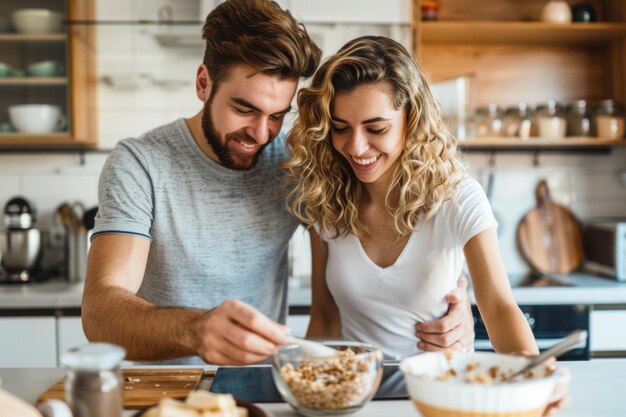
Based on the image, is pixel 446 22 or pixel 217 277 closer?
pixel 217 277

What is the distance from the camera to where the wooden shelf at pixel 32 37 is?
2848mm

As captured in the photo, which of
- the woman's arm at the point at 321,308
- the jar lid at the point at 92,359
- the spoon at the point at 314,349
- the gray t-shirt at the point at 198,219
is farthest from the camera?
the woman's arm at the point at 321,308

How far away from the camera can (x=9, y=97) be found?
287 centimetres

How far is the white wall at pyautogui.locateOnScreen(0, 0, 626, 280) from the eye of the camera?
283cm

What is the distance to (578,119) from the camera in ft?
9.91

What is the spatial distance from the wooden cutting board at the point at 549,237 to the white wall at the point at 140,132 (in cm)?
6

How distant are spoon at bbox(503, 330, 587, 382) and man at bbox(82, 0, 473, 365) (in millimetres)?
580

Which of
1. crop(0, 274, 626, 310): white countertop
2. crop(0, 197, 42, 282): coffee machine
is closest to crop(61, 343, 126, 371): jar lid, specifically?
crop(0, 274, 626, 310): white countertop

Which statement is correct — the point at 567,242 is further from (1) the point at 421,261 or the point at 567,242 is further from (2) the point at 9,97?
(2) the point at 9,97

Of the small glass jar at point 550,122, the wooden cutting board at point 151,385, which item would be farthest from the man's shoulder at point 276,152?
the small glass jar at point 550,122

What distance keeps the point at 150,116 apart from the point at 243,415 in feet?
7.81

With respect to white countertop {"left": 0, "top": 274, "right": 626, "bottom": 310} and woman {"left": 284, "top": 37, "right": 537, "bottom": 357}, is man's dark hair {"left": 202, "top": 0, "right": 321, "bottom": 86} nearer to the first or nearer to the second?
woman {"left": 284, "top": 37, "right": 537, "bottom": 357}

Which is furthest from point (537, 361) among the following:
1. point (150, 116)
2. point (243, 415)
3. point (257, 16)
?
point (150, 116)

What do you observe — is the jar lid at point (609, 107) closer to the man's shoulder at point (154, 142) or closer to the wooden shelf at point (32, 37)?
the man's shoulder at point (154, 142)
